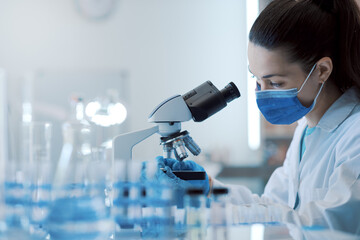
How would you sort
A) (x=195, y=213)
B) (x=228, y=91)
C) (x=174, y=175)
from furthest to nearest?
(x=228, y=91) < (x=174, y=175) < (x=195, y=213)

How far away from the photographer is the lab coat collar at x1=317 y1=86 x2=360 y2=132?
1.38 meters

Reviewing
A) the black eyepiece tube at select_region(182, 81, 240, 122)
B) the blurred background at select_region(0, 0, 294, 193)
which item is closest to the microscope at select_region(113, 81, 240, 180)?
the black eyepiece tube at select_region(182, 81, 240, 122)

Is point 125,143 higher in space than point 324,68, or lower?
lower

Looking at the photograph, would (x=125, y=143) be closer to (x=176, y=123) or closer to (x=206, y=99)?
(x=176, y=123)

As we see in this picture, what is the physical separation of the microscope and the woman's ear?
44 cm

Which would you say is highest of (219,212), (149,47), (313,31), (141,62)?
(149,47)

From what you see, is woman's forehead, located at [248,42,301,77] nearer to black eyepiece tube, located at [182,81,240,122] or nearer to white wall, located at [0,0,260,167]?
black eyepiece tube, located at [182,81,240,122]

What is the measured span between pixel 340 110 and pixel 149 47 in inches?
132

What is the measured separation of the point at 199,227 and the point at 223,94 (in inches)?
19.3

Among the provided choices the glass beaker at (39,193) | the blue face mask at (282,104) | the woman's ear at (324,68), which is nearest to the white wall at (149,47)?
the blue face mask at (282,104)

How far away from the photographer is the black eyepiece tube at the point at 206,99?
1.15 m

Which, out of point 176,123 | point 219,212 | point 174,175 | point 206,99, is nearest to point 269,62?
point 206,99

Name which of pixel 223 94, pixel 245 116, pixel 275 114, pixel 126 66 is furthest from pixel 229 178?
pixel 223 94

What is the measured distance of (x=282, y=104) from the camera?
54.9 inches
